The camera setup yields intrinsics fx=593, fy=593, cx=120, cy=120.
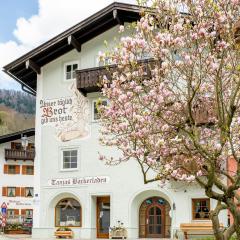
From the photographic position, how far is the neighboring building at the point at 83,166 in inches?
1088

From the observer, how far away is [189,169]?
12.1m

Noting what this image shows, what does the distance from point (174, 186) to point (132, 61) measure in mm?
16165

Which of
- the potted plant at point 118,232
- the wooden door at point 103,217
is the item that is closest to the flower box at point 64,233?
the wooden door at point 103,217

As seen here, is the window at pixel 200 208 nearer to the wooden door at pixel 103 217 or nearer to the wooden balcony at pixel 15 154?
the wooden door at pixel 103 217

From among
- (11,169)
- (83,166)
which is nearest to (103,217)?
(83,166)

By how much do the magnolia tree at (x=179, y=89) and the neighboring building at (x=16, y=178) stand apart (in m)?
35.9

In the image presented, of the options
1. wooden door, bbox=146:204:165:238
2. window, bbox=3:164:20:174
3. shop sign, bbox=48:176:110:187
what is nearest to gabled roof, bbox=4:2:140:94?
shop sign, bbox=48:176:110:187

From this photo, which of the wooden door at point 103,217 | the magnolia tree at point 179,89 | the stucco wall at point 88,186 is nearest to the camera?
the magnolia tree at point 179,89

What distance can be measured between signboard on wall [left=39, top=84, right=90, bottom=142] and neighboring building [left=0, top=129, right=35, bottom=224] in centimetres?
1705

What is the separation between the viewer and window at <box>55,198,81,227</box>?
A: 96.1 ft

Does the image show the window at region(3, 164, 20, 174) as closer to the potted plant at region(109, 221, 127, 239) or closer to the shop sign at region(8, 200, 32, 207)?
the shop sign at region(8, 200, 32, 207)

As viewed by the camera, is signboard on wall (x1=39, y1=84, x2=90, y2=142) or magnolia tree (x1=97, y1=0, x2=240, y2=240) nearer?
magnolia tree (x1=97, y1=0, x2=240, y2=240)

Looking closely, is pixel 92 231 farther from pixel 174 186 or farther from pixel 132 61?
pixel 132 61

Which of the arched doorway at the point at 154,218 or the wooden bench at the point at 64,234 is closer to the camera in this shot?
the arched doorway at the point at 154,218
